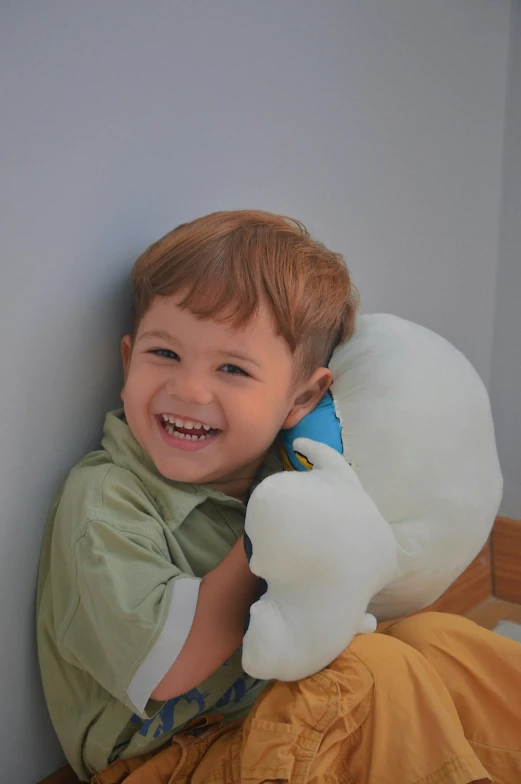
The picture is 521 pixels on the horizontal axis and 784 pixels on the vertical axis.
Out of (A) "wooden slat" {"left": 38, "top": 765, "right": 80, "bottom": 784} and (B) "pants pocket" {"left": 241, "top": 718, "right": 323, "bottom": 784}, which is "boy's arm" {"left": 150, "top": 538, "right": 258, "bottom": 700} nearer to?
(B) "pants pocket" {"left": 241, "top": 718, "right": 323, "bottom": 784}

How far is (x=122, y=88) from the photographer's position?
0.84 m

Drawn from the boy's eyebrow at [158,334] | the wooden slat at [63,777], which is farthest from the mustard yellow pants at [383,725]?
the boy's eyebrow at [158,334]

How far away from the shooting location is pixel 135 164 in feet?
2.86

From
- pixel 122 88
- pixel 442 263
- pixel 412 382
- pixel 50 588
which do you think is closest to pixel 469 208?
pixel 442 263

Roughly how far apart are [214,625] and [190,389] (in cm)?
22

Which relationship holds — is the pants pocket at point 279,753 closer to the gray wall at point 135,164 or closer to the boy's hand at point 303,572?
the boy's hand at point 303,572

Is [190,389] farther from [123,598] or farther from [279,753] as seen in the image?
[279,753]

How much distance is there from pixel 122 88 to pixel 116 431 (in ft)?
1.16

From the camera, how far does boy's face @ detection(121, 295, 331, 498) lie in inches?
31.9

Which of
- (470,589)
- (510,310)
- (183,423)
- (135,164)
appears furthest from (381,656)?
Answer: (510,310)

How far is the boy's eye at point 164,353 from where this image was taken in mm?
828

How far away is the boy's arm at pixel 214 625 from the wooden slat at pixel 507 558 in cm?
100

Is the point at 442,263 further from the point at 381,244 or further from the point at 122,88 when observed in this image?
the point at 122,88

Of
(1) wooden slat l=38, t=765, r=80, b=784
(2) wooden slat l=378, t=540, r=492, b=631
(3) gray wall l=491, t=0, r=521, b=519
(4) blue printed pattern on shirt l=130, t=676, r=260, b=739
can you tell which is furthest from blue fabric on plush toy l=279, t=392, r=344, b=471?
(3) gray wall l=491, t=0, r=521, b=519
